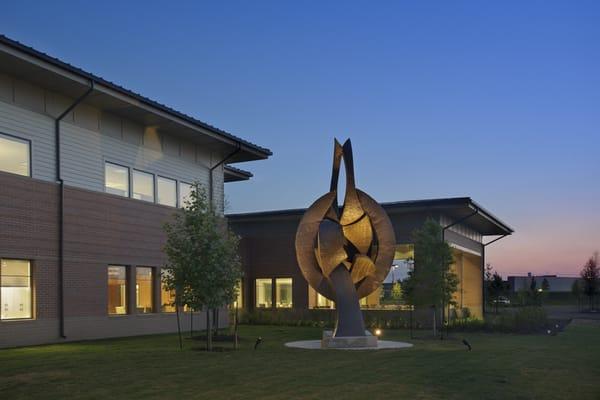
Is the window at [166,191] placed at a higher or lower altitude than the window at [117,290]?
higher

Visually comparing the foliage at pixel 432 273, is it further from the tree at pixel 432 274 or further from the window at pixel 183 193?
the window at pixel 183 193

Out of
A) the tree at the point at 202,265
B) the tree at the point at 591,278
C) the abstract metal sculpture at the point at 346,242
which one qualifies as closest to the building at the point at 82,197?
the tree at the point at 202,265

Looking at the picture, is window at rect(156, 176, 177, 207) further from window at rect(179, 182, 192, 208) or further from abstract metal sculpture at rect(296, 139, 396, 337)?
abstract metal sculpture at rect(296, 139, 396, 337)

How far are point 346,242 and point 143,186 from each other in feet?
35.2

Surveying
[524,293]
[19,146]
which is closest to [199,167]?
[19,146]

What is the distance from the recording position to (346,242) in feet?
75.9

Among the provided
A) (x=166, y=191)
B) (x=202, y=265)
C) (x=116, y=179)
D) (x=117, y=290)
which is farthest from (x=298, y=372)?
(x=166, y=191)

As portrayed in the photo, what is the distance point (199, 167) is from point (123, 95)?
7875mm

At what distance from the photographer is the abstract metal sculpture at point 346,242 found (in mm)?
22219

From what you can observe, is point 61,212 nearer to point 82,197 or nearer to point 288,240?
point 82,197

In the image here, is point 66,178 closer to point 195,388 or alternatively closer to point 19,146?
point 19,146

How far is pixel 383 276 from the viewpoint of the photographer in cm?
2330

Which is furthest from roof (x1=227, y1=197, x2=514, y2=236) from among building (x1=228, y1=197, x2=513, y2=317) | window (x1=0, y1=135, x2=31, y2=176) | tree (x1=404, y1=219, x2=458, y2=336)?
window (x1=0, y1=135, x2=31, y2=176)

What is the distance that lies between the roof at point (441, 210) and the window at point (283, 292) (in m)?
4.01
